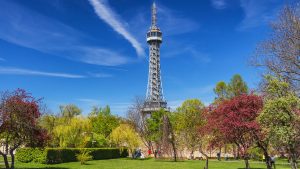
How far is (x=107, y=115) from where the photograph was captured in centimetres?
6144

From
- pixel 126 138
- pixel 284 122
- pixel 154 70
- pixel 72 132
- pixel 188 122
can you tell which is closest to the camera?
pixel 284 122

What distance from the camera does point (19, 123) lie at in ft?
69.6

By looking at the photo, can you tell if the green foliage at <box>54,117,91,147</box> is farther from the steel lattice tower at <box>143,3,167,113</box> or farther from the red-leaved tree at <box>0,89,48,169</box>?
the steel lattice tower at <box>143,3,167,113</box>

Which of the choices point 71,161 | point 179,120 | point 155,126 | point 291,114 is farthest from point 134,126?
point 291,114

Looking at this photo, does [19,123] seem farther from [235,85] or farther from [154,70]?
[154,70]

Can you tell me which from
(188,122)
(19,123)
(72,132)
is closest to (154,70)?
(188,122)

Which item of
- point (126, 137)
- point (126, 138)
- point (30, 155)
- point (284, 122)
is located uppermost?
point (284, 122)

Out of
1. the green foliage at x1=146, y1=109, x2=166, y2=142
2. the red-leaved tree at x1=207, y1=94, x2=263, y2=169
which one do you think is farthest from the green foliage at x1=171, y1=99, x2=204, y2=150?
the red-leaved tree at x1=207, y1=94, x2=263, y2=169

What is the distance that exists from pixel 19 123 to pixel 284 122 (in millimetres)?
15181

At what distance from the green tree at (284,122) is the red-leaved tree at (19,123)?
14.2m

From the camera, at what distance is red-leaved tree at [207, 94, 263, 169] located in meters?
20.5

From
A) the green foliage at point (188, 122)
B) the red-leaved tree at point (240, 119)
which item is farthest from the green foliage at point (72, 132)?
the red-leaved tree at point (240, 119)

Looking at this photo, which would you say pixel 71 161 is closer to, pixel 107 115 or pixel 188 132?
pixel 188 132

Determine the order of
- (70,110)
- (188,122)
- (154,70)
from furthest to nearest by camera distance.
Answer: (154,70) < (70,110) < (188,122)
